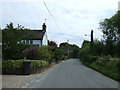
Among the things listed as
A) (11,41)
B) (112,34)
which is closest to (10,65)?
(11,41)

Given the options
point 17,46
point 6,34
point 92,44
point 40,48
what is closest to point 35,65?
point 17,46

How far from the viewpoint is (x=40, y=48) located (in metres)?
37.4

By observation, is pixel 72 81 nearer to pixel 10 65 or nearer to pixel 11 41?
pixel 10 65

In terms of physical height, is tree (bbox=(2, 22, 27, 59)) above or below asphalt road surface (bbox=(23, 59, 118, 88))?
above

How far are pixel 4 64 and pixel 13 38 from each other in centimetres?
275

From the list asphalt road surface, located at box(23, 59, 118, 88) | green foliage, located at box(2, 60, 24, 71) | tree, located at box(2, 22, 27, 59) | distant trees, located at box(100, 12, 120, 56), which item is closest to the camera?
asphalt road surface, located at box(23, 59, 118, 88)

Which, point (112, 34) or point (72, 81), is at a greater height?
point (112, 34)

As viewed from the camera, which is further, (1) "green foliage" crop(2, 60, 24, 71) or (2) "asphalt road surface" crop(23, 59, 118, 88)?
(1) "green foliage" crop(2, 60, 24, 71)

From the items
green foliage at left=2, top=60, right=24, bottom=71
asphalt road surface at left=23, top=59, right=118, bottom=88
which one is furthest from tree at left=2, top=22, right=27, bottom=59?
asphalt road surface at left=23, top=59, right=118, bottom=88

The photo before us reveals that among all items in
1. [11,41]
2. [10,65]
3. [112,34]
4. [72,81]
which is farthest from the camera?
[112,34]

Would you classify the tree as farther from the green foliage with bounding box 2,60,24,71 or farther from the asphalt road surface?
the asphalt road surface

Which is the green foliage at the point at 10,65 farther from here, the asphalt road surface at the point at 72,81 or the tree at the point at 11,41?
the asphalt road surface at the point at 72,81

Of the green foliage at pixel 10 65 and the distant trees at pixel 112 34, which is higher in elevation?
the distant trees at pixel 112 34

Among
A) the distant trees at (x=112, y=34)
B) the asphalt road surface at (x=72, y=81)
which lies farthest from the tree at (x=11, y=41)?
the distant trees at (x=112, y=34)
